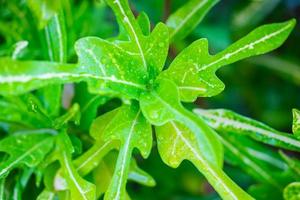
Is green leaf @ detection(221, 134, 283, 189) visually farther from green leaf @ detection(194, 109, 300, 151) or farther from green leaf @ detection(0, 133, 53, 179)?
green leaf @ detection(0, 133, 53, 179)

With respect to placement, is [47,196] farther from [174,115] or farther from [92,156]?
[174,115]

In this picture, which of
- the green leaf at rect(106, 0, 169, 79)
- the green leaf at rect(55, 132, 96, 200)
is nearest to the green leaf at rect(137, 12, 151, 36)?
the green leaf at rect(106, 0, 169, 79)

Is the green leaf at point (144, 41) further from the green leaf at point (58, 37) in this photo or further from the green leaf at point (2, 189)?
the green leaf at point (2, 189)

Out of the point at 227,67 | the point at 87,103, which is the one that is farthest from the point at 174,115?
the point at 227,67

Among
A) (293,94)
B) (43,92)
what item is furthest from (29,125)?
(293,94)

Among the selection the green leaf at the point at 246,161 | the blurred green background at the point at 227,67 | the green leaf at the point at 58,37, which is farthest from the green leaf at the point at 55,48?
the green leaf at the point at 246,161
